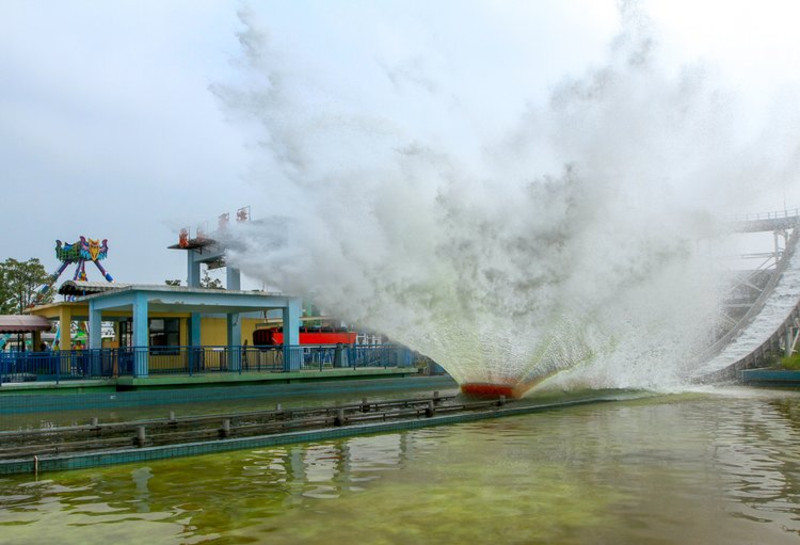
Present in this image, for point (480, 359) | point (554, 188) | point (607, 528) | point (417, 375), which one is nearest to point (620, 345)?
point (480, 359)

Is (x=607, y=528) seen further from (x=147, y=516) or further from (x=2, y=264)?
(x=2, y=264)

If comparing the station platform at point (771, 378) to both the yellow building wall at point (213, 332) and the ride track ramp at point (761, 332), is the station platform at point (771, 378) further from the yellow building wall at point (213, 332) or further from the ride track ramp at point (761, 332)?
Answer: the yellow building wall at point (213, 332)

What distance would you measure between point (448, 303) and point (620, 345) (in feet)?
22.9

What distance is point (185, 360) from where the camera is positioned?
101 feet

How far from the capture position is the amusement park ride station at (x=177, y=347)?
25.7 meters

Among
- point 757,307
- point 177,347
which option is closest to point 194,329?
point 177,347

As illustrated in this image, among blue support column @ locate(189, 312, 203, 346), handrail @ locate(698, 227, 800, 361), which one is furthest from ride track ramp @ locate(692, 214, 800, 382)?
blue support column @ locate(189, 312, 203, 346)

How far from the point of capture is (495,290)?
21.4m

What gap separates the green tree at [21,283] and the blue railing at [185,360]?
28.3m

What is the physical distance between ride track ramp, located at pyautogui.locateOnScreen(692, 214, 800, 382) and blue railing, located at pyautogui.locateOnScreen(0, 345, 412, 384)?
46.5ft

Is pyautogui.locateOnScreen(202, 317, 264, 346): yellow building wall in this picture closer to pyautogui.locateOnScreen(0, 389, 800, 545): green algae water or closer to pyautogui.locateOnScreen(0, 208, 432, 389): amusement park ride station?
pyautogui.locateOnScreen(0, 208, 432, 389): amusement park ride station

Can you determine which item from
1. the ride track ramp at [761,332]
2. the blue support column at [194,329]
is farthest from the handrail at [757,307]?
the blue support column at [194,329]

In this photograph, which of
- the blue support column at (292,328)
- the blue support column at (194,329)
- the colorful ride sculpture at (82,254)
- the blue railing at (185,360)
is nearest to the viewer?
the blue railing at (185,360)

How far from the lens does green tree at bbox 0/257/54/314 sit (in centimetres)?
5319
